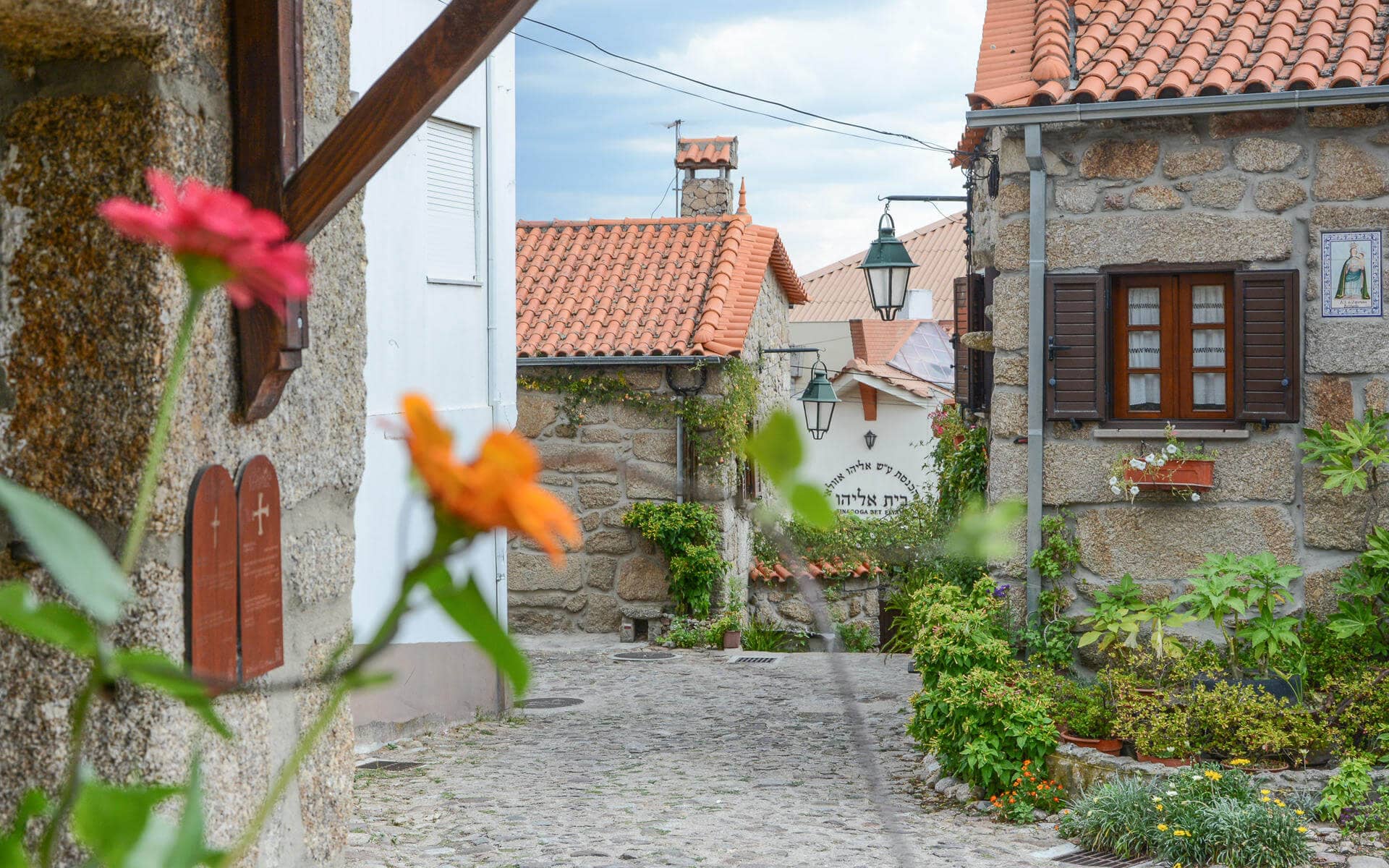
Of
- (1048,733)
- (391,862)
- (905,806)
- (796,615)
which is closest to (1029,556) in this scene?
(1048,733)

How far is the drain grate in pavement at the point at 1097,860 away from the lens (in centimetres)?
496

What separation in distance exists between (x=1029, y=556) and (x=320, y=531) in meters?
5.16

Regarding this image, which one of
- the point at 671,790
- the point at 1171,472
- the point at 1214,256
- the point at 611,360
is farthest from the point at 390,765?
the point at 611,360

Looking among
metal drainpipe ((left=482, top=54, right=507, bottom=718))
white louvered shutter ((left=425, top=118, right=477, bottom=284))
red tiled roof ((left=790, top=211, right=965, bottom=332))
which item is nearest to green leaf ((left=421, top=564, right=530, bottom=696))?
white louvered shutter ((left=425, top=118, right=477, bottom=284))

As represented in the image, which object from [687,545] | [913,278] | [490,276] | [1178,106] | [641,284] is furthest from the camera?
[913,278]

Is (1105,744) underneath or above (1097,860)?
above

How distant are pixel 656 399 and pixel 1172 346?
253 inches

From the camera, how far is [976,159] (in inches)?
347

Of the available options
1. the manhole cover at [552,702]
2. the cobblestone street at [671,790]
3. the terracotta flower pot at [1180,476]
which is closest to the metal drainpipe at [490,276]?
the manhole cover at [552,702]

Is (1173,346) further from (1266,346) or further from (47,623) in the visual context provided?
(47,623)

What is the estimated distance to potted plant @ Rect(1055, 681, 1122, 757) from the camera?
5875mm

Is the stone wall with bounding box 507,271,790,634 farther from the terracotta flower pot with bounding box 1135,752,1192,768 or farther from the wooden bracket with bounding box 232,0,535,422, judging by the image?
the wooden bracket with bounding box 232,0,535,422

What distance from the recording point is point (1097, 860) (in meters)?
5.04

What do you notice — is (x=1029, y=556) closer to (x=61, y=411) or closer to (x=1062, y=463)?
(x=1062, y=463)
